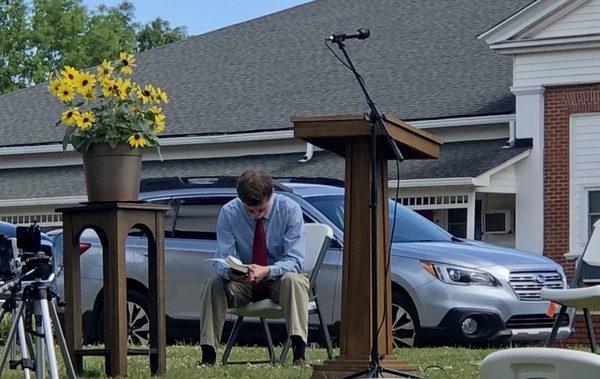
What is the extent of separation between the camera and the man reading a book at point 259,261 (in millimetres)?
9539

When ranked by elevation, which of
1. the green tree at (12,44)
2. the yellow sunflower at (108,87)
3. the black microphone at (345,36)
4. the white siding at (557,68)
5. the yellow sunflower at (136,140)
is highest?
the green tree at (12,44)

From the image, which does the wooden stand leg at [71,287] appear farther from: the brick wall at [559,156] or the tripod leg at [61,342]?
the brick wall at [559,156]

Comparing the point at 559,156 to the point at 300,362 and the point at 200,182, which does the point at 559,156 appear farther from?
the point at 300,362

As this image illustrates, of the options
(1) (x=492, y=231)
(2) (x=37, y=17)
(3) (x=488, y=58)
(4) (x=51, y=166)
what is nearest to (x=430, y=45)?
(3) (x=488, y=58)

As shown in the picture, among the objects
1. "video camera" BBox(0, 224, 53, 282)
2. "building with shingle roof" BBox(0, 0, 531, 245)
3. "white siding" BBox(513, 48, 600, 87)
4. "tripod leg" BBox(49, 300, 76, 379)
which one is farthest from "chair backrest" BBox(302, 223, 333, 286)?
"white siding" BBox(513, 48, 600, 87)

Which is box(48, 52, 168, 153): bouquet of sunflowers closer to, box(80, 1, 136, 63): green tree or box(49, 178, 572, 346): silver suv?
box(49, 178, 572, 346): silver suv

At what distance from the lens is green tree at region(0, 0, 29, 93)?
49.5 m

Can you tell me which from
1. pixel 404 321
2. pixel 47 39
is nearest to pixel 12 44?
pixel 47 39

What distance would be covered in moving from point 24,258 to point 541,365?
4.48 meters

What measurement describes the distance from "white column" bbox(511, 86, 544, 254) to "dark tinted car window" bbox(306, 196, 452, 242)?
8474mm

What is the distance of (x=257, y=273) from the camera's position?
950 cm

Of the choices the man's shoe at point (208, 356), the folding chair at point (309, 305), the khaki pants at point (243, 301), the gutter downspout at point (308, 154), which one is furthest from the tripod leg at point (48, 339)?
the gutter downspout at point (308, 154)

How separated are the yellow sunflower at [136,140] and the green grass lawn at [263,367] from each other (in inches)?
56.8

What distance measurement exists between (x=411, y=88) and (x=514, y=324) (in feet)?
41.2
